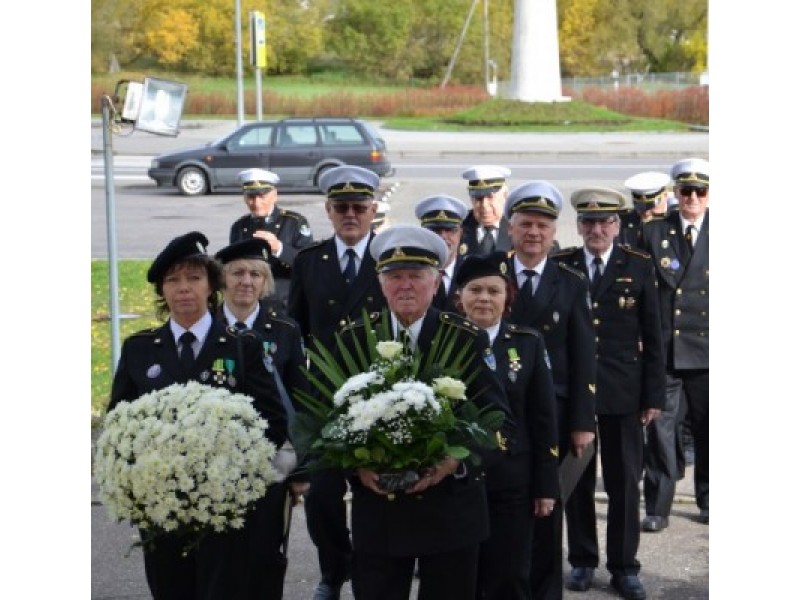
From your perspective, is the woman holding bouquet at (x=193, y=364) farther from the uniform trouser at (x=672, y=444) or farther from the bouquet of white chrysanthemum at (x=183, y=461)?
the uniform trouser at (x=672, y=444)

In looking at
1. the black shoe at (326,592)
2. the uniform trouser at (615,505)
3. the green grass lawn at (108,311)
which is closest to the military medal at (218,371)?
the black shoe at (326,592)

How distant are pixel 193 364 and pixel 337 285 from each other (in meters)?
2.18

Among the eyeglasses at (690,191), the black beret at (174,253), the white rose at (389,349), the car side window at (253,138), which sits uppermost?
the car side window at (253,138)

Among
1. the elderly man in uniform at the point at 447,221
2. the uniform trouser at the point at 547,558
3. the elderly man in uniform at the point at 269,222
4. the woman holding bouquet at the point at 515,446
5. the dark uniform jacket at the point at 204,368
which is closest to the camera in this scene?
the dark uniform jacket at the point at 204,368

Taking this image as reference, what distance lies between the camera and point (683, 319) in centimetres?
920

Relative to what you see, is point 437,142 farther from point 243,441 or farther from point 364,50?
point 243,441

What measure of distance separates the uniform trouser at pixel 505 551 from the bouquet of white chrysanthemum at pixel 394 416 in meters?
0.87

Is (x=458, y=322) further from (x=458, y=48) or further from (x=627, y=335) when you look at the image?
(x=458, y=48)

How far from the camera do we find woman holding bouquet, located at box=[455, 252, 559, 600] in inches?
246

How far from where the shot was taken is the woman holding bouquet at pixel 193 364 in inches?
230

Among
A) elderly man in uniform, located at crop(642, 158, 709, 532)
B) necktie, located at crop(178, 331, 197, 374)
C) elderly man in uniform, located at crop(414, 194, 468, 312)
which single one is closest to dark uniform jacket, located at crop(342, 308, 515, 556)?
necktie, located at crop(178, 331, 197, 374)

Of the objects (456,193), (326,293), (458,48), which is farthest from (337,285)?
(458,48)

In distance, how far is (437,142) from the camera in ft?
140

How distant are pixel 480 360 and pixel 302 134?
24.6m
